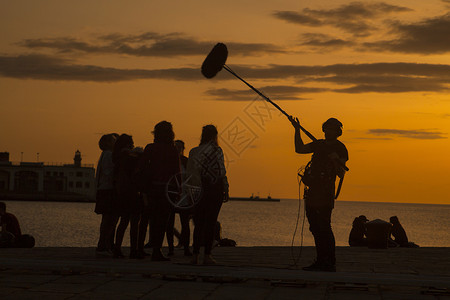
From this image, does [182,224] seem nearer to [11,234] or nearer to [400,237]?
[11,234]

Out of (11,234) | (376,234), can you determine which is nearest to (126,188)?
(11,234)

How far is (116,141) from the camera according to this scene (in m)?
10.2

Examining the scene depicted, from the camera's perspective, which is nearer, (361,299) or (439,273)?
(361,299)

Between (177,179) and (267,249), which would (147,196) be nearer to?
(177,179)

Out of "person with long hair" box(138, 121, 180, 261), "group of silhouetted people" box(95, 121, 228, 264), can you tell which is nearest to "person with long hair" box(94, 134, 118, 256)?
"group of silhouetted people" box(95, 121, 228, 264)

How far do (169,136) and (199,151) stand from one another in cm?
80

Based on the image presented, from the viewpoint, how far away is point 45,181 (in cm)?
19088

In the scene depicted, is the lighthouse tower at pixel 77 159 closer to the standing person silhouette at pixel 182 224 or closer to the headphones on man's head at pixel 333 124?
the standing person silhouette at pixel 182 224

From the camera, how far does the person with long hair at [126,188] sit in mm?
10039

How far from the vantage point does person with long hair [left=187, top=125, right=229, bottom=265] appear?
8828mm

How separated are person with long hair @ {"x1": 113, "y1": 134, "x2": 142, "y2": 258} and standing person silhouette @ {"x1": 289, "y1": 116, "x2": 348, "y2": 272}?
2.59 meters

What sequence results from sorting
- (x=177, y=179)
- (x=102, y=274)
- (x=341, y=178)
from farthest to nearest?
(x=177, y=179)
(x=341, y=178)
(x=102, y=274)

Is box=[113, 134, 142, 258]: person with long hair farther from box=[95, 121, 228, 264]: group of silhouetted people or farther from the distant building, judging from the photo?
the distant building

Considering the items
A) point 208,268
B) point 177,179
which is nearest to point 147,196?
point 177,179
